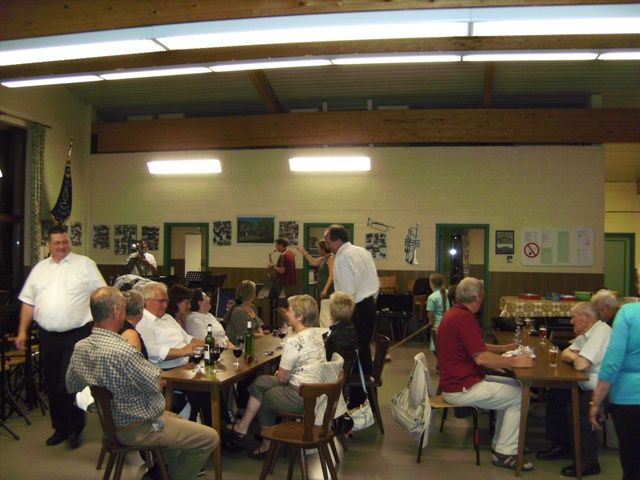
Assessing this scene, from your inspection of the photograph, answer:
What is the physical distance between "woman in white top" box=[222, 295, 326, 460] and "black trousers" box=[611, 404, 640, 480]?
1779mm

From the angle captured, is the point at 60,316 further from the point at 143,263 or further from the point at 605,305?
the point at 143,263

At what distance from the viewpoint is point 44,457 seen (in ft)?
14.5

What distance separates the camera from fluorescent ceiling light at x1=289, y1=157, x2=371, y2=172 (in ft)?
36.0

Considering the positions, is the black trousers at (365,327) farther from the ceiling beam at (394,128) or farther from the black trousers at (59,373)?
the ceiling beam at (394,128)

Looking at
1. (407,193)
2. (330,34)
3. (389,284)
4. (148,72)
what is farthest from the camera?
(407,193)

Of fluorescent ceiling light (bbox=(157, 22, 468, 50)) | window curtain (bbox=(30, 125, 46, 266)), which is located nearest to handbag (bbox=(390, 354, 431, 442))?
fluorescent ceiling light (bbox=(157, 22, 468, 50))

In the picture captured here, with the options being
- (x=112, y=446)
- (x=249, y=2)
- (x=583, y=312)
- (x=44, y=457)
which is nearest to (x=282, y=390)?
(x=112, y=446)

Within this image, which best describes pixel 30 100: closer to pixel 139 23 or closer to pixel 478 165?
pixel 139 23

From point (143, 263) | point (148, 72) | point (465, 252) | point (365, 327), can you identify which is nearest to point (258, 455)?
point (365, 327)

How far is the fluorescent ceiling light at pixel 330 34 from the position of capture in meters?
4.52

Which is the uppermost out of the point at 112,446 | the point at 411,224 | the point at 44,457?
the point at 411,224

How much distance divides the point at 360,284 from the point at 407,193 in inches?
233

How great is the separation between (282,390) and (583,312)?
2352 mm

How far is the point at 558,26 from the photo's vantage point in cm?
444
